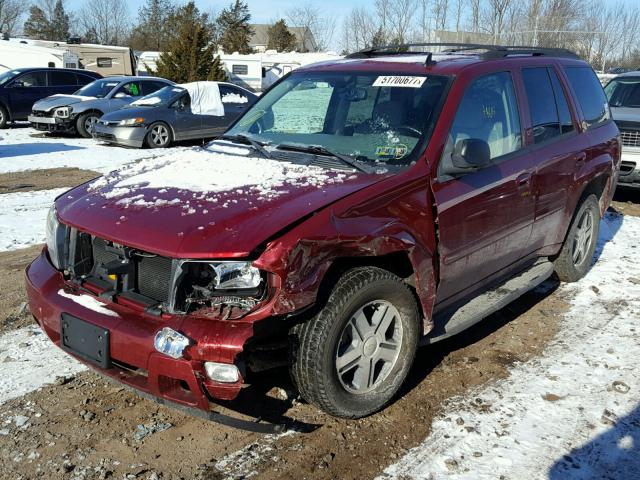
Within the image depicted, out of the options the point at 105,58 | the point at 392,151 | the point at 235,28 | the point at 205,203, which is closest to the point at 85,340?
the point at 205,203

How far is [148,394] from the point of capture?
2.99 meters

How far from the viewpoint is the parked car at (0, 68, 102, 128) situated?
56.8 ft

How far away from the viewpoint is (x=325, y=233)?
Answer: 3018mm

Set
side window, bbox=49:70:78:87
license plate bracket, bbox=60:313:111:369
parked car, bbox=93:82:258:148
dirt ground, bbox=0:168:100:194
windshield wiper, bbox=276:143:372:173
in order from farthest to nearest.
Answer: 1. side window, bbox=49:70:78:87
2. parked car, bbox=93:82:258:148
3. dirt ground, bbox=0:168:100:194
4. windshield wiper, bbox=276:143:372:173
5. license plate bracket, bbox=60:313:111:369

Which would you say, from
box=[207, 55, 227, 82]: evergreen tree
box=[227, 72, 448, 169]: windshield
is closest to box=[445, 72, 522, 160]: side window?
box=[227, 72, 448, 169]: windshield

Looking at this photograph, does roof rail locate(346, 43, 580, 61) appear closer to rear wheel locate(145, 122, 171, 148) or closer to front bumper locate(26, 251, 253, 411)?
front bumper locate(26, 251, 253, 411)

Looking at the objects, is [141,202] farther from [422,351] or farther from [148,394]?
[422,351]

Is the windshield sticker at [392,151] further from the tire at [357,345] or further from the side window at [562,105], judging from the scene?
the side window at [562,105]

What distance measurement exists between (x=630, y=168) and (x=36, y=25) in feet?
229

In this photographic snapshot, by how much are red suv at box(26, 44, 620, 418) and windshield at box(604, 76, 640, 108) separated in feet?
21.7

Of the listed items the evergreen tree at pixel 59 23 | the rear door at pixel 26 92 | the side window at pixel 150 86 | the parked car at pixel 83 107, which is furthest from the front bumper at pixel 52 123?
the evergreen tree at pixel 59 23

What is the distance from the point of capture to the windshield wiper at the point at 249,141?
4037 mm

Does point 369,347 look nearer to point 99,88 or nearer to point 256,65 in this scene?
→ point 99,88

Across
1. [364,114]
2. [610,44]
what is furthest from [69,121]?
[610,44]
